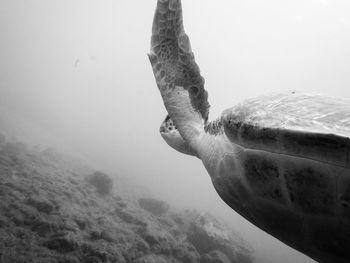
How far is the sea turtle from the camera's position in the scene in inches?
43.5

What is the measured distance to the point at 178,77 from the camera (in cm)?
274

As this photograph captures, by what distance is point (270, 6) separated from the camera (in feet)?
191

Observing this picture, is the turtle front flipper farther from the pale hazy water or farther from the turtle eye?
the pale hazy water

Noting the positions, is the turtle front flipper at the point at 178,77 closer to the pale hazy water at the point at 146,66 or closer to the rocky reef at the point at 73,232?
the rocky reef at the point at 73,232

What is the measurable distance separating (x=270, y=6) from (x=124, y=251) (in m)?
68.7

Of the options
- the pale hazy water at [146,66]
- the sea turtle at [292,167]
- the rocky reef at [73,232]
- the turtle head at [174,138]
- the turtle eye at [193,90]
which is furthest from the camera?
the pale hazy water at [146,66]

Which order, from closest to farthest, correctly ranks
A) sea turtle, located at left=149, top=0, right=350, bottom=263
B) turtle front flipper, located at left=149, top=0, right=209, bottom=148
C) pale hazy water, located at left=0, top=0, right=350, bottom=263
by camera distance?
1. sea turtle, located at left=149, top=0, right=350, bottom=263
2. turtle front flipper, located at left=149, top=0, right=209, bottom=148
3. pale hazy water, located at left=0, top=0, right=350, bottom=263

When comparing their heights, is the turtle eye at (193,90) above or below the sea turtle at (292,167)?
above

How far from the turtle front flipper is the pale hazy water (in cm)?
1442

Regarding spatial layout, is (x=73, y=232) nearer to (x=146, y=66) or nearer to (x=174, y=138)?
(x=174, y=138)

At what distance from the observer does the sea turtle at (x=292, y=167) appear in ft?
3.62

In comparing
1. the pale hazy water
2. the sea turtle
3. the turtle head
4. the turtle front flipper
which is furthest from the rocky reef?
the pale hazy water

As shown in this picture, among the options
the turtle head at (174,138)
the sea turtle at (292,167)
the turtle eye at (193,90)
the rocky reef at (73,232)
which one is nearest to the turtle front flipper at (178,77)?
the turtle eye at (193,90)

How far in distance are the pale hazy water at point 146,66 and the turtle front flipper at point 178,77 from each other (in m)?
14.4
